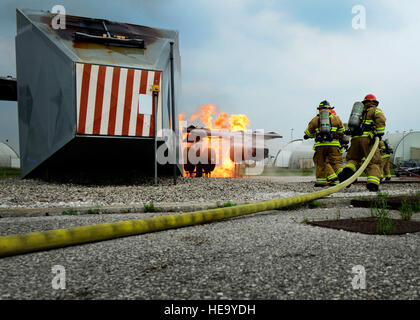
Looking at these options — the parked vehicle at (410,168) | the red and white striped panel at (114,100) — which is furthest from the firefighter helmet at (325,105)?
the parked vehicle at (410,168)

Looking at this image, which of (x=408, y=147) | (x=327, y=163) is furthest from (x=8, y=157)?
(x=408, y=147)

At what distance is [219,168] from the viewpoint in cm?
1711

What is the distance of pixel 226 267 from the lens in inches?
88.0

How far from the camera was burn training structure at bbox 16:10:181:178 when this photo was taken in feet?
24.3

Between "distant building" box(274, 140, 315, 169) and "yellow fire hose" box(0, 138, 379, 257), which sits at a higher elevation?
"distant building" box(274, 140, 315, 169)

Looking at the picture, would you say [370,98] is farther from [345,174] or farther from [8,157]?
[8,157]

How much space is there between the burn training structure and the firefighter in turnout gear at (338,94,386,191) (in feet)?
14.6

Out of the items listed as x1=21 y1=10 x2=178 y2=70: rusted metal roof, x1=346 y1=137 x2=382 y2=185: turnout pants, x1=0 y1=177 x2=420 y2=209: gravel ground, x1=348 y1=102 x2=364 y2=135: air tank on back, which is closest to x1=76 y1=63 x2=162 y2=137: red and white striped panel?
x1=21 y1=10 x2=178 y2=70: rusted metal roof

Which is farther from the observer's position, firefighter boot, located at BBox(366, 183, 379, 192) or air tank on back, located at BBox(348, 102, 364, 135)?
air tank on back, located at BBox(348, 102, 364, 135)

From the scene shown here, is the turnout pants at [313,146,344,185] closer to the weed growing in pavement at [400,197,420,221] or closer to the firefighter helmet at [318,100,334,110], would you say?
the firefighter helmet at [318,100,334,110]

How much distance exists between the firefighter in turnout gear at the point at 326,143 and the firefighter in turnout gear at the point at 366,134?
16.8 inches
